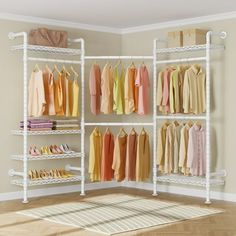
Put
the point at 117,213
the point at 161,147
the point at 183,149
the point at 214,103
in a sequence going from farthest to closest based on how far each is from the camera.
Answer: the point at 161,147
the point at 214,103
the point at 183,149
the point at 117,213

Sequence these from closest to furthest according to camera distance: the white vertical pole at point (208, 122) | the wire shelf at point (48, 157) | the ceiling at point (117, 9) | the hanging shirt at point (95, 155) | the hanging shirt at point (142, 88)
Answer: the ceiling at point (117, 9) < the white vertical pole at point (208, 122) < the wire shelf at point (48, 157) < the hanging shirt at point (142, 88) < the hanging shirt at point (95, 155)

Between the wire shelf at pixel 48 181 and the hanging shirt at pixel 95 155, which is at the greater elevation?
the hanging shirt at pixel 95 155

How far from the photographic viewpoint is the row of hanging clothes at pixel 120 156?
7.63 m

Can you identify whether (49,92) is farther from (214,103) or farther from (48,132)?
(214,103)

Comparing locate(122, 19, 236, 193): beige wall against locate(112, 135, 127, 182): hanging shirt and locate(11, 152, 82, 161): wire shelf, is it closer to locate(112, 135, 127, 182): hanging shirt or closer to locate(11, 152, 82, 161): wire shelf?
locate(112, 135, 127, 182): hanging shirt

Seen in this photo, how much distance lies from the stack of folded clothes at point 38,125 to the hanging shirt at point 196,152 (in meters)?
1.91

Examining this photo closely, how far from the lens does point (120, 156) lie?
7645 mm

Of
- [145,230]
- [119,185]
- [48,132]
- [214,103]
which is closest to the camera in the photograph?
[145,230]

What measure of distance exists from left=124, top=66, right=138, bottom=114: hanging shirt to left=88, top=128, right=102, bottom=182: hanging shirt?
57 cm

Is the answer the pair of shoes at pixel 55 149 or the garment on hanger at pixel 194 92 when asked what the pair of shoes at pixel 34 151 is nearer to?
the pair of shoes at pixel 55 149

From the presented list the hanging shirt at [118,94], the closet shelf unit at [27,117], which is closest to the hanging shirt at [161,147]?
the hanging shirt at [118,94]

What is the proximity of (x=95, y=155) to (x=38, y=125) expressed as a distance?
3.30 feet

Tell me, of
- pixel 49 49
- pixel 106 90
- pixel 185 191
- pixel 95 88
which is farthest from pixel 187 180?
pixel 49 49

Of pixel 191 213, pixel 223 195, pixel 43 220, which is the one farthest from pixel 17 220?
pixel 223 195
